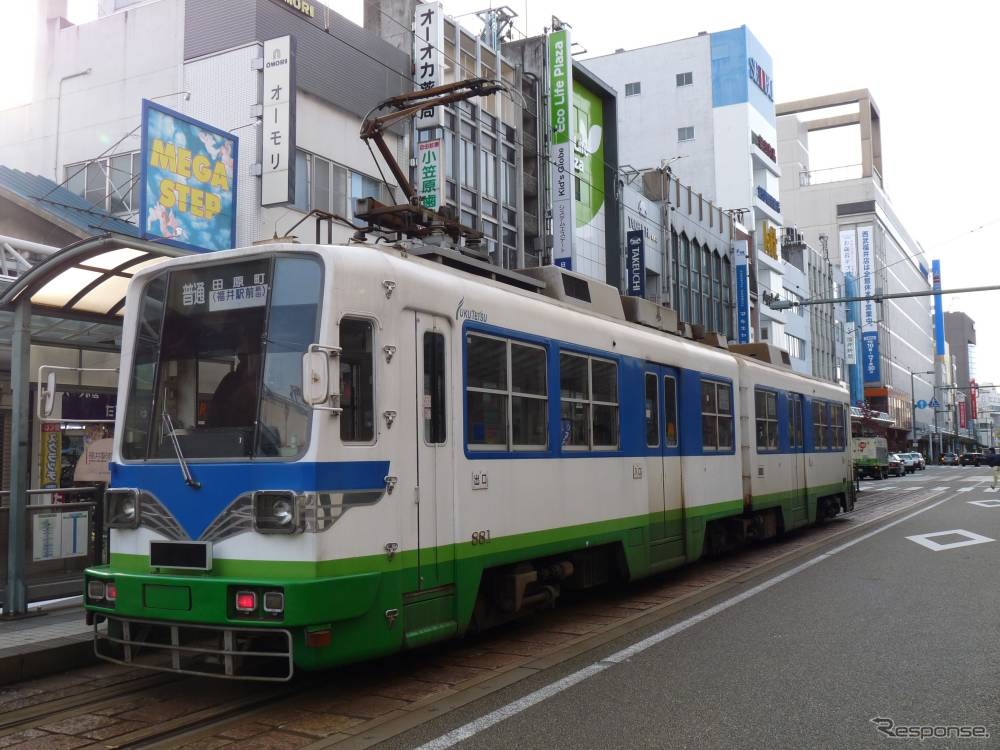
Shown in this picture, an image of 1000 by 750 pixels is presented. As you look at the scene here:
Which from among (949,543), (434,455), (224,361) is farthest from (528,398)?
(949,543)

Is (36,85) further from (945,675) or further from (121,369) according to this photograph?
(945,675)

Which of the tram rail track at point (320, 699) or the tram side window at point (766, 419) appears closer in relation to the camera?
the tram rail track at point (320, 699)

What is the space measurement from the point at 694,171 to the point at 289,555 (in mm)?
56476

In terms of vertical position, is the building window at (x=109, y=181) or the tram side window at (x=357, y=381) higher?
the building window at (x=109, y=181)

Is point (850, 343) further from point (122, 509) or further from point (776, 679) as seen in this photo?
point (122, 509)

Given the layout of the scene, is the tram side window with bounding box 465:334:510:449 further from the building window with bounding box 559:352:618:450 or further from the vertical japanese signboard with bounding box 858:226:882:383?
the vertical japanese signboard with bounding box 858:226:882:383

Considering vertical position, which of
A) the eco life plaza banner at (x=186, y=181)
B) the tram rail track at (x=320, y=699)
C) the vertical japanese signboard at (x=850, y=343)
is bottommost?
the tram rail track at (x=320, y=699)

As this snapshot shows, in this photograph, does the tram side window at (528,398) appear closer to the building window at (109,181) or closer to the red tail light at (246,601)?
the red tail light at (246,601)

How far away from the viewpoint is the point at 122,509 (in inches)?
248

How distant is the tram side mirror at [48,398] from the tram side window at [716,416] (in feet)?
24.5

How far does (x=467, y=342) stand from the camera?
23.2 ft

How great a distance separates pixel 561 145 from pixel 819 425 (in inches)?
594

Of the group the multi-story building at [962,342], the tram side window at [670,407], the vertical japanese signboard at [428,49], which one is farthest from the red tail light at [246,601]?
the multi-story building at [962,342]

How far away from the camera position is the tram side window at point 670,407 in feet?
35.1
